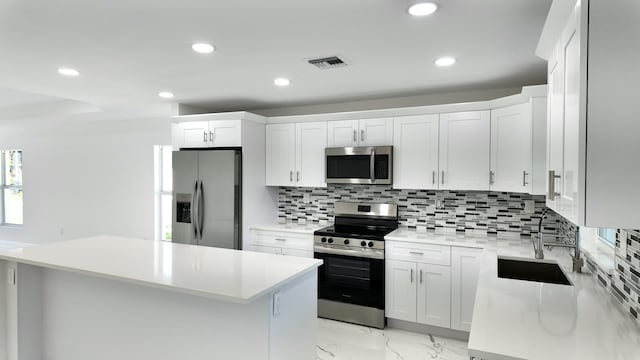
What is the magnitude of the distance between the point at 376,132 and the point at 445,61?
124cm

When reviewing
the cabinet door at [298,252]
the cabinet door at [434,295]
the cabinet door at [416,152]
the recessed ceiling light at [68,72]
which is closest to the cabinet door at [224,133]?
the cabinet door at [298,252]

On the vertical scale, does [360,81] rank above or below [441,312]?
above

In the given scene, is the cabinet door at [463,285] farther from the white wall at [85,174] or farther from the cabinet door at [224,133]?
the white wall at [85,174]

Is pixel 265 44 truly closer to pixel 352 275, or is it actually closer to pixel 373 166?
pixel 373 166

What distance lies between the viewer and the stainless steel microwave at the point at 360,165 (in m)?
3.80

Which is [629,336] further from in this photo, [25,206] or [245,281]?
[25,206]

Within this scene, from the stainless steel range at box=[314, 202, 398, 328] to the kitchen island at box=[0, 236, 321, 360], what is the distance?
4.37 feet

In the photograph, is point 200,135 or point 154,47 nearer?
point 154,47

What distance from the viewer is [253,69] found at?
3.02m

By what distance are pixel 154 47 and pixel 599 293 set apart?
3052mm

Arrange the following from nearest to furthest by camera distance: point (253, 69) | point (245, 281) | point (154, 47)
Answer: point (245, 281) → point (154, 47) → point (253, 69)

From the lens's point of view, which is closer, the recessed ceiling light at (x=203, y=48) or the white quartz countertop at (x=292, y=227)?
the recessed ceiling light at (x=203, y=48)

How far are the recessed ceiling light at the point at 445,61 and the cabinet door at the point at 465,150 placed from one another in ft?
2.79

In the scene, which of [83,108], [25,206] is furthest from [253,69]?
[25,206]
